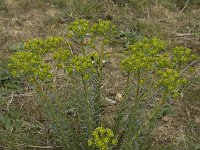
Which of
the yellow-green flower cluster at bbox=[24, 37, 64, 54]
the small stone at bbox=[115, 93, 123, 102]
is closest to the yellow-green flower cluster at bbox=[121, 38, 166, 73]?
the yellow-green flower cluster at bbox=[24, 37, 64, 54]

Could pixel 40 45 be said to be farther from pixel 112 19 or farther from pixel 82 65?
pixel 112 19

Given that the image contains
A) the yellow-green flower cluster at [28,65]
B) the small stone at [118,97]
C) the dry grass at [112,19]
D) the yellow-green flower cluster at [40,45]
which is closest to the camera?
the yellow-green flower cluster at [28,65]

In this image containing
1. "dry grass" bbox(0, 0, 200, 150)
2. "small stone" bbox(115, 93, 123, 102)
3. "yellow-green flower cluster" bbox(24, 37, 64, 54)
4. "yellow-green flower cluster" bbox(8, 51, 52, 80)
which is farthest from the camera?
"dry grass" bbox(0, 0, 200, 150)

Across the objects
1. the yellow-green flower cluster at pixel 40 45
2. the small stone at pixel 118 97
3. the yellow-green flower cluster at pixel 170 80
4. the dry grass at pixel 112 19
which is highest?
the yellow-green flower cluster at pixel 40 45

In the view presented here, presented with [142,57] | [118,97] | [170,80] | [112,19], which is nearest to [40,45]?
[142,57]

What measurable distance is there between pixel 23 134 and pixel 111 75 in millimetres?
1224

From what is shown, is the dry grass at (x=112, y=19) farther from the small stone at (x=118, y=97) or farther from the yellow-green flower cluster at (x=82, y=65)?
the yellow-green flower cluster at (x=82, y=65)

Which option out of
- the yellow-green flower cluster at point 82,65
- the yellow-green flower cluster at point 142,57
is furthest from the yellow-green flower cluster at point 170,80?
the yellow-green flower cluster at point 82,65

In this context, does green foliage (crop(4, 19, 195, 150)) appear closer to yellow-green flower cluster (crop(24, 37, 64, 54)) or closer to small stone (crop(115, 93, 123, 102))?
yellow-green flower cluster (crop(24, 37, 64, 54))

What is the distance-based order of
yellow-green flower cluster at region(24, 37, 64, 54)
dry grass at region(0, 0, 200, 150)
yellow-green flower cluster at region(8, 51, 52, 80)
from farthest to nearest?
dry grass at region(0, 0, 200, 150) → yellow-green flower cluster at region(24, 37, 64, 54) → yellow-green flower cluster at region(8, 51, 52, 80)

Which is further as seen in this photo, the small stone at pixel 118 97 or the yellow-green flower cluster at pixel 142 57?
the small stone at pixel 118 97

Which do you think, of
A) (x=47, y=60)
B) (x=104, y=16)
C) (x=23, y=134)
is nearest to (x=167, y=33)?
(x=104, y=16)

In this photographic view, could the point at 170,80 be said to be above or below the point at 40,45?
below

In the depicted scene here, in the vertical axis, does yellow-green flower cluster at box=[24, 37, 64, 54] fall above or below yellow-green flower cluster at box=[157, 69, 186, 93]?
above
